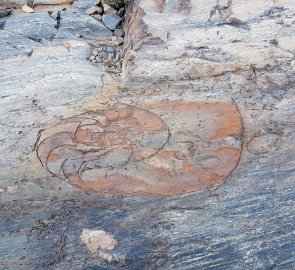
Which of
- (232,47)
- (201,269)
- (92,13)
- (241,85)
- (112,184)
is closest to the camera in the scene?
(201,269)

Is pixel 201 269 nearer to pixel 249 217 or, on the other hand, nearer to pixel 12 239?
pixel 249 217

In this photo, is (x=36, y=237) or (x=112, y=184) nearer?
(x=36, y=237)

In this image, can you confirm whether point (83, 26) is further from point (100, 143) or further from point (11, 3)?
point (100, 143)

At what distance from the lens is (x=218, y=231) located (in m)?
3.27

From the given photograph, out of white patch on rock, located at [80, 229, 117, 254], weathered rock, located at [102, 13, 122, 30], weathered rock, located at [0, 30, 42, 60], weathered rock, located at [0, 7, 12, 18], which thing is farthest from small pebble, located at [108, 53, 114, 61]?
white patch on rock, located at [80, 229, 117, 254]

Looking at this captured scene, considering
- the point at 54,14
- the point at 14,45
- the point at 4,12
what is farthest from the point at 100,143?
the point at 4,12

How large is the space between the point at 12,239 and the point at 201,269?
4.05 ft

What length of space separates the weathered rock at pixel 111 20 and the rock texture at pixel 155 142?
1.13ft

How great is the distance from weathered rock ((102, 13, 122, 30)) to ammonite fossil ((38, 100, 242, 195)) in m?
1.60

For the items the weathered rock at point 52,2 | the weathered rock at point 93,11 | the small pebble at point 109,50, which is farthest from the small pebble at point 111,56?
the weathered rock at point 52,2

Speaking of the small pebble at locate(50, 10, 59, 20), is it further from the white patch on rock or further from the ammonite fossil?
the white patch on rock

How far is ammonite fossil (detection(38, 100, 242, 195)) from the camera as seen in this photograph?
3633 mm

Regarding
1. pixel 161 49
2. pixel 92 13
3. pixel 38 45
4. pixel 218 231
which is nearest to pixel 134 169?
pixel 218 231

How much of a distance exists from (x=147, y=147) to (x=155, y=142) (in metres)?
0.07
